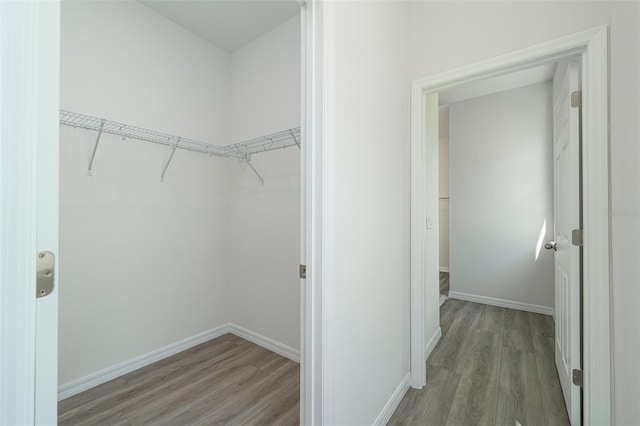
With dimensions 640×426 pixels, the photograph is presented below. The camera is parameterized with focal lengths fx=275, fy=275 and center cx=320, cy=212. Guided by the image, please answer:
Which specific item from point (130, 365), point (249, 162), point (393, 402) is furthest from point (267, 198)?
point (393, 402)

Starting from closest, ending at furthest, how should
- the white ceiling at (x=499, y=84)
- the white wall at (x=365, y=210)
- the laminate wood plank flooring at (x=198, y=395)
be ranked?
the white wall at (x=365, y=210), the laminate wood plank flooring at (x=198, y=395), the white ceiling at (x=499, y=84)

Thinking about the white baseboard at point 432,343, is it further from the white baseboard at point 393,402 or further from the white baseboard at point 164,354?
the white baseboard at point 164,354

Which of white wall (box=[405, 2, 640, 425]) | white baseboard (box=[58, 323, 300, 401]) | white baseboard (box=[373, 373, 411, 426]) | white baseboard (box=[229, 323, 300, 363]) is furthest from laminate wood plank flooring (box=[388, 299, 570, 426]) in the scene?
white baseboard (box=[58, 323, 300, 401])

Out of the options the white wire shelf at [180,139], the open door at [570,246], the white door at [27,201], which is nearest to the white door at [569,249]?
the open door at [570,246]

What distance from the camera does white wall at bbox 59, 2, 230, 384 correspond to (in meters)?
1.81

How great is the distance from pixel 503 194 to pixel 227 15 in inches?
140

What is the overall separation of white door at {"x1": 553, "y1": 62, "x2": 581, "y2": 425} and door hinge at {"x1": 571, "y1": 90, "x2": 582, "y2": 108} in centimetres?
2

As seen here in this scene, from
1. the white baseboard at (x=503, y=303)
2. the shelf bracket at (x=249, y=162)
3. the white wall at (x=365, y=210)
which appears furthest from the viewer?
the white baseboard at (x=503, y=303)

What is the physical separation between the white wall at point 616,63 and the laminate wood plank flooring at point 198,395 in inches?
64.0

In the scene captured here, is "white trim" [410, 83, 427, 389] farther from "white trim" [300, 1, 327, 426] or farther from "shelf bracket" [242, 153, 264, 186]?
"shelf bracket" [242, 153, 264, 186]

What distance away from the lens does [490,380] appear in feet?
6.42

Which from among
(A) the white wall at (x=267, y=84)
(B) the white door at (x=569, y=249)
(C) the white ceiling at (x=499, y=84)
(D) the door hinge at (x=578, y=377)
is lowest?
(D) the door hinge at (x=578, y=377)

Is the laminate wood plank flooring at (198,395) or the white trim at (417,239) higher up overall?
the white trim at (417,239)

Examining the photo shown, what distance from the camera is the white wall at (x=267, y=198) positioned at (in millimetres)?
2271
